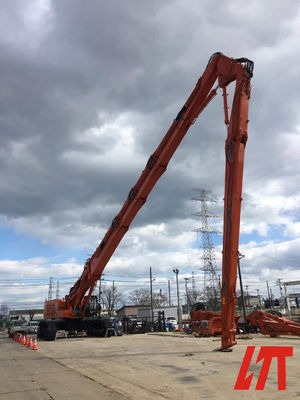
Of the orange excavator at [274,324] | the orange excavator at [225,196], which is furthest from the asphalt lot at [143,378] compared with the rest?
the orange excavator at [274,324]

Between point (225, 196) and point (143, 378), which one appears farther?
point (225, 196)

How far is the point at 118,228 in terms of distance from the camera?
22297 mm

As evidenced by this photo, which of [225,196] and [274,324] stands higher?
[225,196]

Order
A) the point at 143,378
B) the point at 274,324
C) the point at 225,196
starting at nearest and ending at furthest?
the point at 143,378 < the point at 225,196 < the point at 274,324

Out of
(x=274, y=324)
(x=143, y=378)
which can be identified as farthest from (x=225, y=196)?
(x=274, y=324)

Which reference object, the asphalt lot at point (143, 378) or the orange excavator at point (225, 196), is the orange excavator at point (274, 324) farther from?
the orange excavator at point (225, 196)

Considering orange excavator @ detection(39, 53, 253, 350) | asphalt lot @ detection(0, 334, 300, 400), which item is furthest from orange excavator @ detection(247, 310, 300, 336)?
orange excavator @ detection(39, 53, 253, 350)

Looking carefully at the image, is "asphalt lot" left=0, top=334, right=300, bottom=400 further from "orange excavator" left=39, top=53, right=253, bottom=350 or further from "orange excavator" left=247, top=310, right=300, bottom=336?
"orange excavator" left=247, top=310, right=300, bottom=336

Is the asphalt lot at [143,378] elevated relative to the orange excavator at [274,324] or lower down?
lower down

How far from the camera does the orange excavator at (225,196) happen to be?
12828mm

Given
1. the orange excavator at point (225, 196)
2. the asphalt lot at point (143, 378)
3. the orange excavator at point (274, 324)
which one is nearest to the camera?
the asphalt lot at point (143, 378)

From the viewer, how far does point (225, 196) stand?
44.0 feet

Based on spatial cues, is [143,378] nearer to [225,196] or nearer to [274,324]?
[225,196]

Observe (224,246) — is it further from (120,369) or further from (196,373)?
(120,369)
